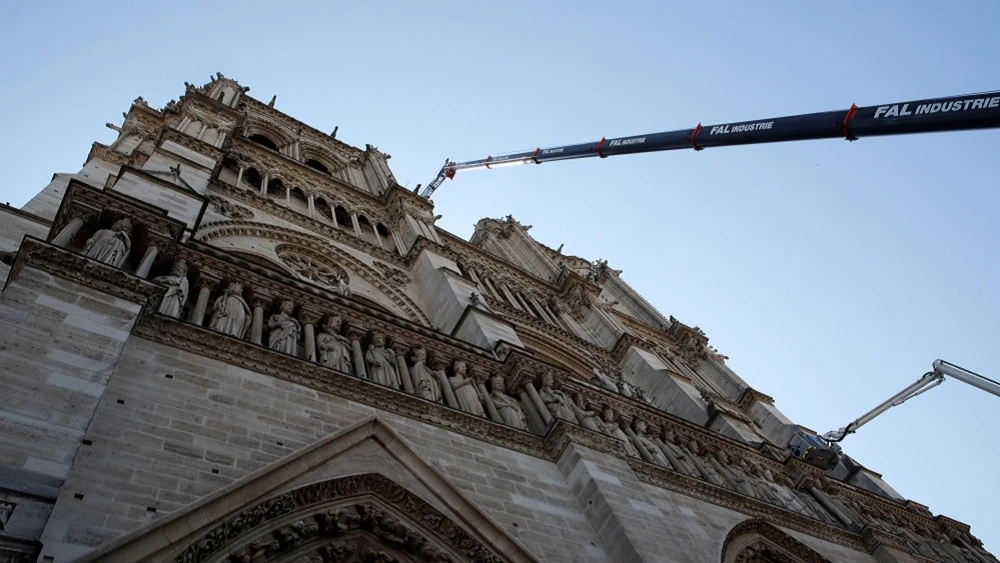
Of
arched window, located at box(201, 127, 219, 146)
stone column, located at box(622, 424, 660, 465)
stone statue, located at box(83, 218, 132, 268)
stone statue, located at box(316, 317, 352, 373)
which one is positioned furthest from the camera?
arched window, located at box(201, 127, 219, 146)

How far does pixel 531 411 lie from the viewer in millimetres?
11062

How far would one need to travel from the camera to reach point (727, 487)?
12219 mm

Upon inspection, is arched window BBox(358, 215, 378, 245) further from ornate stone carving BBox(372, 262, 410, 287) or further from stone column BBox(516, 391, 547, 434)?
stone column BBox(516, 391, 547, 434)

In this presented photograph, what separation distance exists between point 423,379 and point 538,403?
1.93 m

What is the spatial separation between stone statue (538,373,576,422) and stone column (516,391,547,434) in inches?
8.2

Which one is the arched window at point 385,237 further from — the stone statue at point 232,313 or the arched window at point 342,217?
the stone statue at point 232,313

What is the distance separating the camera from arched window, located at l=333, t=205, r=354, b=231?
63.0 feet

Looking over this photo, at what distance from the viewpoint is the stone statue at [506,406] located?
1039cm

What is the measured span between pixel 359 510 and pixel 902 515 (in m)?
14.2

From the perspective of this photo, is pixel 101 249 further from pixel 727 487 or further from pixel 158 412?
pixel 727 487

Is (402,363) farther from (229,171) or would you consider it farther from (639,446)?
(229,171)

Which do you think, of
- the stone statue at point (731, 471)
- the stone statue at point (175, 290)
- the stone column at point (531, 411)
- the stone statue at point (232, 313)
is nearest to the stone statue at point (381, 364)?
the stone statue at point (232, 313)

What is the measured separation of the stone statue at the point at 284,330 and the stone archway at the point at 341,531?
2165mm

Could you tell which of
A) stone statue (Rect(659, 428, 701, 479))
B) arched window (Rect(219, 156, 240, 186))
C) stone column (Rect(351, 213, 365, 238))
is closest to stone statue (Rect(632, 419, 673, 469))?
stone statue (Rect(659, 428, 701, 479))
